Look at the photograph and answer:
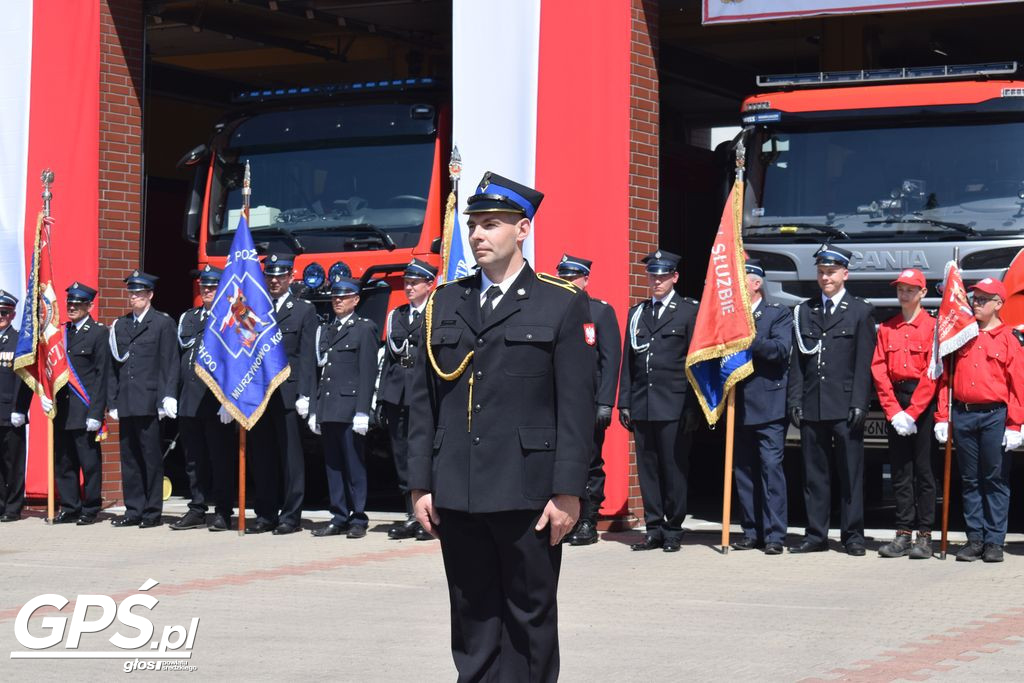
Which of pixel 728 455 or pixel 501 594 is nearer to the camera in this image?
pixel 501 594

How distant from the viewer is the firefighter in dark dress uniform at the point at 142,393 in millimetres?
12859

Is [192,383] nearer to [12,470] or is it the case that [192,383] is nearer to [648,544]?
[12,470]

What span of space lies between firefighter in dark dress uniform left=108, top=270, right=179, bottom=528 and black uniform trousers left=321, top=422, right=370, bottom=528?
1.39 m

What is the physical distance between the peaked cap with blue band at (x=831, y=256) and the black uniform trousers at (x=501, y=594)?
585 centimetres

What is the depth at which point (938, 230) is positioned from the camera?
11797 mm

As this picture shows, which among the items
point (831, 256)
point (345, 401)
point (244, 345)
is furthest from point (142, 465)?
point (831, 256)

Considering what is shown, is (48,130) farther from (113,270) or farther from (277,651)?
(277,651)

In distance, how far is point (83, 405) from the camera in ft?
43.3

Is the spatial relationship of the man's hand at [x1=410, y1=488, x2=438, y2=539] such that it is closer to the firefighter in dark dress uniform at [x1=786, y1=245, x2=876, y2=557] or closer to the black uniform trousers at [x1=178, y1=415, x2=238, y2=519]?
the firefighter in dark dress uniform at [x1=786, y1=245, x2=876, y2=557]

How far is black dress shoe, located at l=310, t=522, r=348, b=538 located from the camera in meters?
12.4

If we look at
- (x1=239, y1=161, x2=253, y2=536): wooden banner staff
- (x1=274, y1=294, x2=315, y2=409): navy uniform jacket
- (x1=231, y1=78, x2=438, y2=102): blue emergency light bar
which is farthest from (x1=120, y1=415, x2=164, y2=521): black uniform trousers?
(x1=231, y1=78, x2=438, y2=102): blue emergency light bar

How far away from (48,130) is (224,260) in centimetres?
207

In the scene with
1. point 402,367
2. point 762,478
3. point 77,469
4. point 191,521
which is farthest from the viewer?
point 77,469

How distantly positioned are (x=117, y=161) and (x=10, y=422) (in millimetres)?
2627
